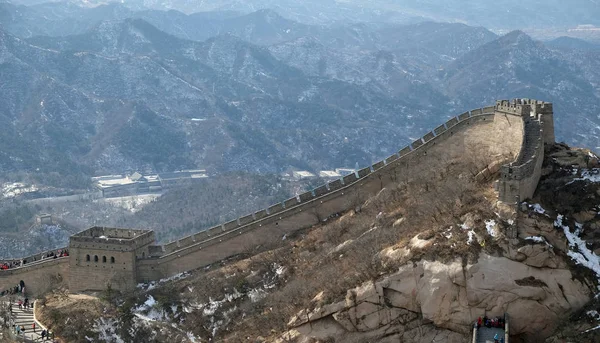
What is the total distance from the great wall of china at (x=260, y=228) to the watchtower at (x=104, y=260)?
0.20ft

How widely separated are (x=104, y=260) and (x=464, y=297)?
2437 centimetres

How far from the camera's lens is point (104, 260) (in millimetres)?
66938

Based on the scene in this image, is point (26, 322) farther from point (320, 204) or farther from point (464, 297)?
point (464, 297)

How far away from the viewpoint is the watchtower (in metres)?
66.4

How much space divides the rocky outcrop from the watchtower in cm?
1697

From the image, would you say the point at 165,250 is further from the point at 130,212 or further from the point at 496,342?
the point at 130,212

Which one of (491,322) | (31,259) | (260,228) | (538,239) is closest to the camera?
(491,322)

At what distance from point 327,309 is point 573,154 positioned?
664 inches

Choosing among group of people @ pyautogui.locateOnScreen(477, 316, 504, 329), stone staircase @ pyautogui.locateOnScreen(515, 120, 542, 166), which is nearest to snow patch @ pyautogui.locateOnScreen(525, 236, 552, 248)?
group of people @ pyautogui.locateOnScreen(477, 316, 504, 329)

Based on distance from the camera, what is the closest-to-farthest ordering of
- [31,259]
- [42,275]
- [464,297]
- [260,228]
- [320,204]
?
1. [464,297]
2. [260,228]
3. [320,204]
4. [42,275]
5. [31,259]

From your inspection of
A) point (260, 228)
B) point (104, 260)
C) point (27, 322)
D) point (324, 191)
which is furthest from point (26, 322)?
point (324, 191)

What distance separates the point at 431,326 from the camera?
53.4 meters

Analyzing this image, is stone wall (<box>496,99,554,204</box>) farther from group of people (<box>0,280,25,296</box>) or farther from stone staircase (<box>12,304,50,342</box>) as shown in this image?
group of people (<box>0,280,25,296</box>)

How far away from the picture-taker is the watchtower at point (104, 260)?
218ft
